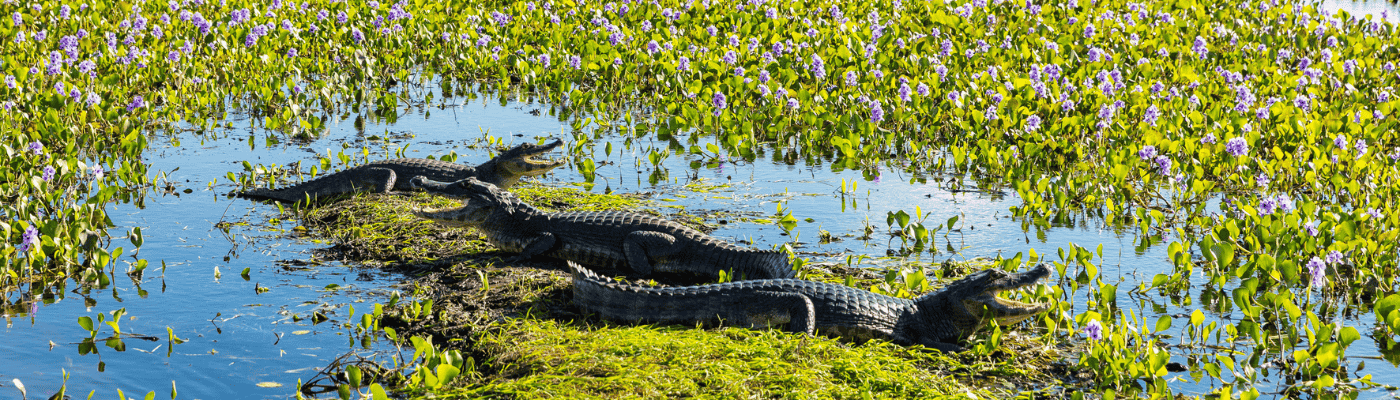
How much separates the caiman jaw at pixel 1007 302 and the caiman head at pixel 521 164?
355cm

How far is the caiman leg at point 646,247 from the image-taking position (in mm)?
5754

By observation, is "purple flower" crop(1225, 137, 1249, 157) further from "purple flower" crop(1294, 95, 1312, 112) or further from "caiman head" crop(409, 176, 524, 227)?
"caiman head" crop(409, 176, 524, 227)

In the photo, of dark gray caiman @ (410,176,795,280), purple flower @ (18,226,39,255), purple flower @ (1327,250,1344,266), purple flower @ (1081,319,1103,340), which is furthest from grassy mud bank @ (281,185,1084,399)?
purple flower @ (18,226,39,255)

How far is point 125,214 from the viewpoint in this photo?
6.79m

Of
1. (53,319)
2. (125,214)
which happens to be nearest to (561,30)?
(125,214)

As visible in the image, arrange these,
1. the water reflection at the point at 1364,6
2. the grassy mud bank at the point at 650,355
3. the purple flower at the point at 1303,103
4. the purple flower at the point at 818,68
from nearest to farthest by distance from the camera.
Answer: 1. the grassy mud bank at the point at 650,355
2. the purple flower at the point at 1303,103
3. the purple flower at the point at 818,68
4. the water reflection at the point at 1364,6

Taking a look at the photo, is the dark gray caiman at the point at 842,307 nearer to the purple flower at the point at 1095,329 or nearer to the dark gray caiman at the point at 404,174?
the purple flower at the point at 1095,329

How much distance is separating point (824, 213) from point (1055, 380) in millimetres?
2810

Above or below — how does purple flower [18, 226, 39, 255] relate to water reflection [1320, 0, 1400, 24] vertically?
below

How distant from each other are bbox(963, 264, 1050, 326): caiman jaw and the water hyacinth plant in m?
Answer: 0.15

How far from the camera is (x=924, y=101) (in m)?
9.05

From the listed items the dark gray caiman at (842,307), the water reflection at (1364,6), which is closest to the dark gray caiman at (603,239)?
the dark gray caiman at (842,307)

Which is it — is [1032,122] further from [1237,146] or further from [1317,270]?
[1317,270]

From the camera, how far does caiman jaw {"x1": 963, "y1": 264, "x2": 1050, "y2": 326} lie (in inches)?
180
